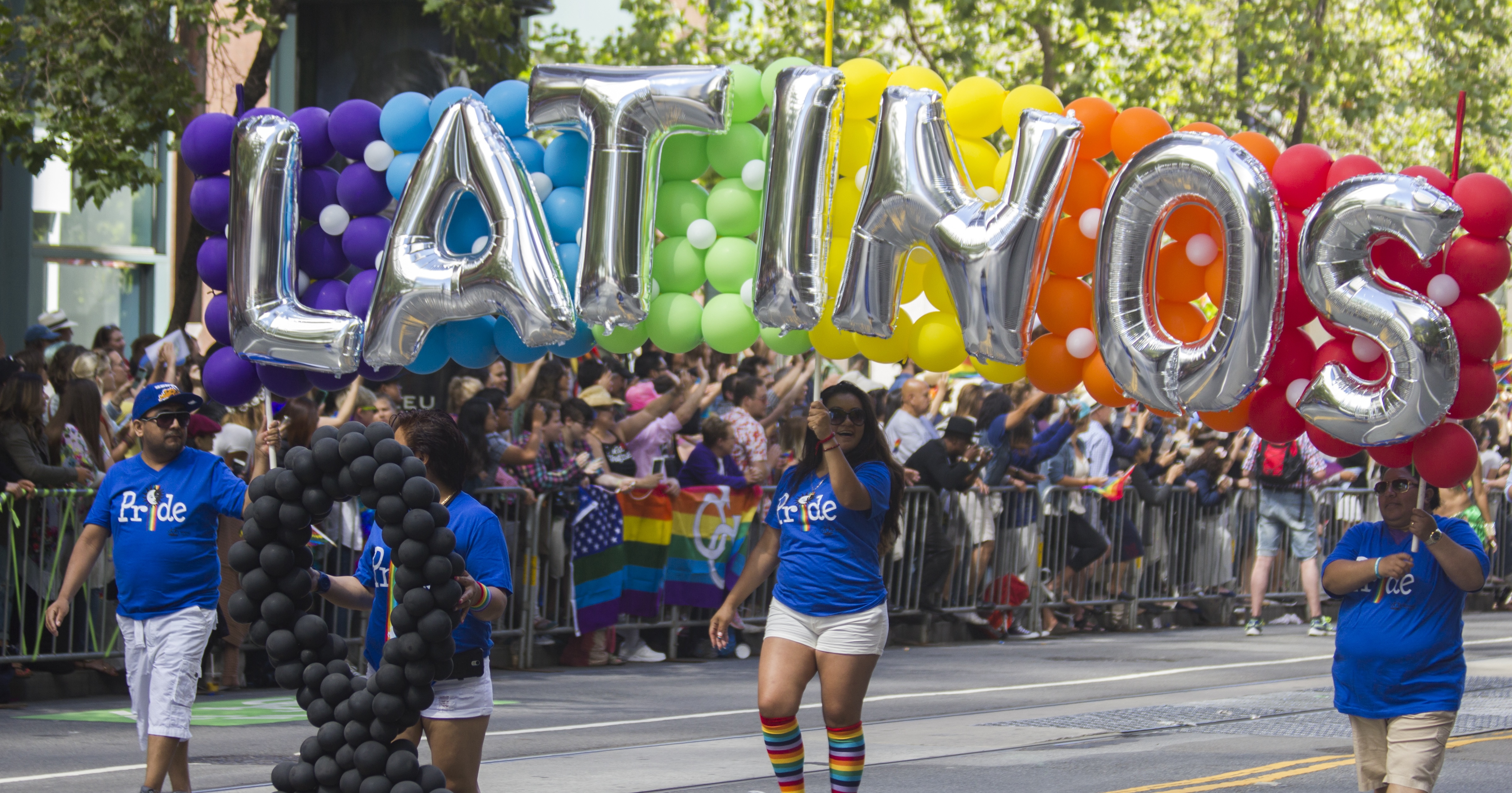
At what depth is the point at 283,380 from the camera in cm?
752

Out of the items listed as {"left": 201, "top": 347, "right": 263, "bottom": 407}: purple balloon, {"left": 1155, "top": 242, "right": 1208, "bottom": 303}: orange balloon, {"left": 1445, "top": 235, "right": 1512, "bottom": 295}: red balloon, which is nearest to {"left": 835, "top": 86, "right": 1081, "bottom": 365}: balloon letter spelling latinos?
{"left": 1155, "top": 242, "right": 1208, "bottom": 303}: orange balloon

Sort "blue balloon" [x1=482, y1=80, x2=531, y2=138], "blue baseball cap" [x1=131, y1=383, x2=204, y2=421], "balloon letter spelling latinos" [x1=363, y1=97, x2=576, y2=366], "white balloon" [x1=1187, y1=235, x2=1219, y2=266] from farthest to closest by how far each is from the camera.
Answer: "blue baseball cap" [x1=131, y1=383, x2=204, y2=421], "blue balloon" [x1=482, y1=80, x2=531, y2=138], "balloon letter spelling latinos" [x1=363, y1=97, x2=576, y2=366], "white balloon" [x1=1187, y1=235, x2=1219, y2=266]

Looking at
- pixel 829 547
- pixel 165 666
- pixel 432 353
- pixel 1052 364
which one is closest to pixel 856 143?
pixel 1052 364

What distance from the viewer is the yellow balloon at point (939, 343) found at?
23.0ft

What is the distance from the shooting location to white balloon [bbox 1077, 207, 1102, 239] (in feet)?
22.2

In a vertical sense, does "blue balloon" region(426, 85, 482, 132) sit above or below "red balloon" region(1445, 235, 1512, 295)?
above

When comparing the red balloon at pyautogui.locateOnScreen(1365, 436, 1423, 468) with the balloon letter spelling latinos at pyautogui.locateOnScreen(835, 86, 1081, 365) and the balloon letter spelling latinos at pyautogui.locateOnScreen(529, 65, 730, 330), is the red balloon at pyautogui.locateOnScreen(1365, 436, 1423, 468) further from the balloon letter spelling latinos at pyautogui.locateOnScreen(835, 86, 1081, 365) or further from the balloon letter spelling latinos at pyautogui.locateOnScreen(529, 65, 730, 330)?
the balloon letter spelling latinos at pyautogui.locateOnScreen(529, 65, 730, 330)

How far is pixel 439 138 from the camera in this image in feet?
23.2

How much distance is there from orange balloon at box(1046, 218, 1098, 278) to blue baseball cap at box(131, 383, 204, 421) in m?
3.52

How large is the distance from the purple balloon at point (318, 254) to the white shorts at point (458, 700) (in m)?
2.56

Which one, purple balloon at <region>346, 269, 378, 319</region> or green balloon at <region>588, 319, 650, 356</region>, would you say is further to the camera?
purple balloon at <region>346, 269, 378, 319</region>

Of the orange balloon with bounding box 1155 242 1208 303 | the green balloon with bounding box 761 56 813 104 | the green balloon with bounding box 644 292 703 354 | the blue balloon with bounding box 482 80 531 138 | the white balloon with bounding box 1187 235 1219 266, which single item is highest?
the green balloon with bounding box 761 56 813 104

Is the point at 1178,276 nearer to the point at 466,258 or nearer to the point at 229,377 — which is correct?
the point at 466,258

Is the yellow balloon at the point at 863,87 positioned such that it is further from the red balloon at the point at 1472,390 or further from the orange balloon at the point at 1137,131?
the red balloon at the point at 1472,390
